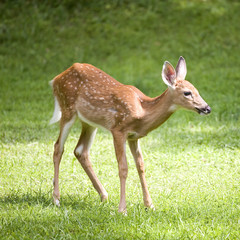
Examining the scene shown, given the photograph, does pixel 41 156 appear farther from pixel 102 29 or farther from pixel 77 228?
pixel 102 29

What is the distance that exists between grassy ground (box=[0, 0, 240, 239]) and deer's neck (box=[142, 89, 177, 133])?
906 millimetres

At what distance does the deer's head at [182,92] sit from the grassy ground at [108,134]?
107cm

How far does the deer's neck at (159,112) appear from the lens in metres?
5.86

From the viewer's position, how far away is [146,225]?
16.9ft

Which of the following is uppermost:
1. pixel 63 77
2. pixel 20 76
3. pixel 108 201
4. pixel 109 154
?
pixel 63 77

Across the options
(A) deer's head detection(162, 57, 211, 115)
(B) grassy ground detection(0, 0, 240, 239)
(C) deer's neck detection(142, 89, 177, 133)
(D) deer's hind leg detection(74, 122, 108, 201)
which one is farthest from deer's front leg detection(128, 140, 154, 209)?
(A) deer's head detection(162, 57, 211, 115)

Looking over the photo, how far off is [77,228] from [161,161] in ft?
8.95

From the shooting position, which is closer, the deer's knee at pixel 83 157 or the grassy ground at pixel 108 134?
the grassy ground at pixel 108 134

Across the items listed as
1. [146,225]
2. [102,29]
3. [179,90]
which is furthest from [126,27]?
Result: [146,225]

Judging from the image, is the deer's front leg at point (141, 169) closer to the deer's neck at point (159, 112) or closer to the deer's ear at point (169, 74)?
the deer's neck at point (159, 112)

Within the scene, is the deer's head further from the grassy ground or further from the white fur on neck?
the grassy ground

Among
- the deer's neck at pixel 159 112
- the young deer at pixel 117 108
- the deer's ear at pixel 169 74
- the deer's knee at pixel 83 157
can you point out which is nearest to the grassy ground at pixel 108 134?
the deer's knee at pixel 83 157

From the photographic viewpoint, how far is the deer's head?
568cm

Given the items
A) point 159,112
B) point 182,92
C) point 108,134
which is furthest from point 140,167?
point 108,134
